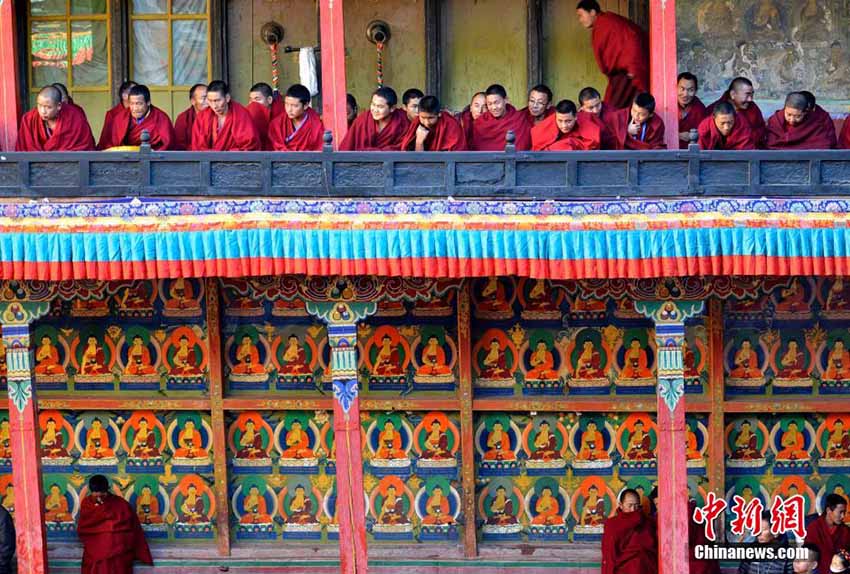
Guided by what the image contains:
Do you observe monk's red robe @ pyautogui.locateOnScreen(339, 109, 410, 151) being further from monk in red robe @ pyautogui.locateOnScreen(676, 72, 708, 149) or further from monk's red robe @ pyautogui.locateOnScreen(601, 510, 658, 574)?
monk's red robe @ pyautogui.locateOnScreen(601, 510, 658, 574)

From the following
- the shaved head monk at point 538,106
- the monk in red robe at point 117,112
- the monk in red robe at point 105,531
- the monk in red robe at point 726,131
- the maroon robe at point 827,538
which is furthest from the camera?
the monk in red robe at point 105,531

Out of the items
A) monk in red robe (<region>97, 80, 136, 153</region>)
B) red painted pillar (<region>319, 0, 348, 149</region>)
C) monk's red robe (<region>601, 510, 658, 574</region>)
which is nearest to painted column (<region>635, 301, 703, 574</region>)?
monk's red robe (<region>601, 510, 658, 574</region>)

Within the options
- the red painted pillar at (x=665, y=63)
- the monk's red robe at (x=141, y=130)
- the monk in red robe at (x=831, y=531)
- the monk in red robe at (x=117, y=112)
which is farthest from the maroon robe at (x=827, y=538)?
the monk in red robe at (x=117, y=112)

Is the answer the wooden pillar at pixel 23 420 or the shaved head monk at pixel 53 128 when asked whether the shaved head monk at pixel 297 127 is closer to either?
the shaved head monk at pixel 53 128

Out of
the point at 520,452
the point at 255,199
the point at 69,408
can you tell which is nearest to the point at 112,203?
the point at 255,199

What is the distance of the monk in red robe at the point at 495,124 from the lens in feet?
58.5

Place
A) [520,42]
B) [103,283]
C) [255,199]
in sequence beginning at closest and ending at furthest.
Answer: [255,199] → [103,283] → [520,42]

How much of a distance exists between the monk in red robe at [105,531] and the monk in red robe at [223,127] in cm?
343

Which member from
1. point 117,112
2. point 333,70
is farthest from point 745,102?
point 117,112

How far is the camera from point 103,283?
703 inches

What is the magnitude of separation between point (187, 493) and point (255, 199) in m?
3.65

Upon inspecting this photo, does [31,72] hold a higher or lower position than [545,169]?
higher

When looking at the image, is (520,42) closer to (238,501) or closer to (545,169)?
(545,169)

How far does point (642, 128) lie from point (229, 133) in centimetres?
358
